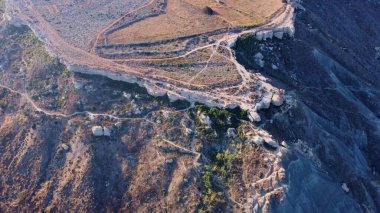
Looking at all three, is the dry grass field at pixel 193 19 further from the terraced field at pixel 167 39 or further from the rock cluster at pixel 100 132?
the rock cluster at pixel 100 132

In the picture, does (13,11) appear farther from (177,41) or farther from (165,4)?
(177,41)

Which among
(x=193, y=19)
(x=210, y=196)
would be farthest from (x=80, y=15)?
(x=210, y=196)

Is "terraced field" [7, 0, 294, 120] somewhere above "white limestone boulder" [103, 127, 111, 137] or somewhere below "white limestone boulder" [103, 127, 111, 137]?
above

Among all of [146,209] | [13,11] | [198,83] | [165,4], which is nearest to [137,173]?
[146,209]

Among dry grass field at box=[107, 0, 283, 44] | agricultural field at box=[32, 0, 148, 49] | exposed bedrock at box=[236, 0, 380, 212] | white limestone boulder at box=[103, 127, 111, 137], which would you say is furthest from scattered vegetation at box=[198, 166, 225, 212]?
agricultural field at box=[32, 0, 148, 49]

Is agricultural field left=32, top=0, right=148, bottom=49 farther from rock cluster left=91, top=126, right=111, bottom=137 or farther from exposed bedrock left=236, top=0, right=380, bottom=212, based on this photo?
exposed bedrock left=236, top=0, right=380, bottom=212

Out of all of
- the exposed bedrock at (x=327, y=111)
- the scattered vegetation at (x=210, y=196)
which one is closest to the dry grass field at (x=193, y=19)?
the exposed bedrock at (x=327, y=111)
